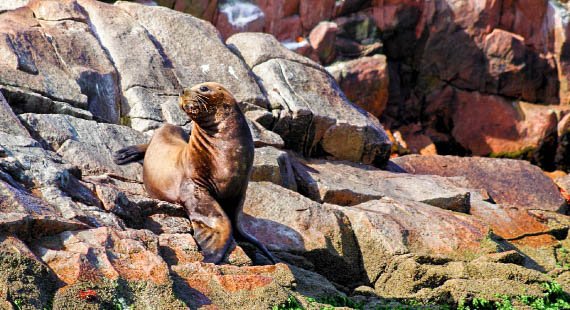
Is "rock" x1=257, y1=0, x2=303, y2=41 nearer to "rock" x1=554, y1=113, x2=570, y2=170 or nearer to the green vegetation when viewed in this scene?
"rock" x1=554, y1=113, x2=570, y2=170

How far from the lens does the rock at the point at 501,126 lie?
19484mm

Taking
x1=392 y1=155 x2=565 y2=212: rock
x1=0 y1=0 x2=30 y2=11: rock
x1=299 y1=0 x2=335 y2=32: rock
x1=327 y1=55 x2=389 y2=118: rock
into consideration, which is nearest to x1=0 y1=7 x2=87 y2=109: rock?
x1=0 y1=0 x2=30 y2=11: rock

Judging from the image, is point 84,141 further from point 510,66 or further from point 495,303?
point 510,66

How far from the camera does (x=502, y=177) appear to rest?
1359 cm

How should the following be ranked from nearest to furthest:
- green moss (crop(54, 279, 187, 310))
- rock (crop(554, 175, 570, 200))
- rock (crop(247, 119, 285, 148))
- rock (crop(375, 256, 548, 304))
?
1. green moss (crop(54, 279, 187, 310))
2. rock (crop(375, 256, 548, 304))
3. rock (crop(247, 119, 285, 148))
4. rock (crop(554, 175, 570, 200))

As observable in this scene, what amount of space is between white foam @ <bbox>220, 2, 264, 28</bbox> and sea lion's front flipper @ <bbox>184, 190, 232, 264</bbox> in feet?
35.7

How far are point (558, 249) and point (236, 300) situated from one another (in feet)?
18.2

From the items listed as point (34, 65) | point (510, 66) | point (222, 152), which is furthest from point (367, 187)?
point (510, 66)

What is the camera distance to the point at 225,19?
18.5 m

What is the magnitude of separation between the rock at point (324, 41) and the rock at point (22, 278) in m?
14.0

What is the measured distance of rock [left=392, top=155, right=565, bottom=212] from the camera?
12984 mm

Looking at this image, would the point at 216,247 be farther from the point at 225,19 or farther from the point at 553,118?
the point at 553,118

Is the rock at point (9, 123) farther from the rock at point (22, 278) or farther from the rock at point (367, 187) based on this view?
the rock at point (367, 187)

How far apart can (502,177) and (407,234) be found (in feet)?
17.1
